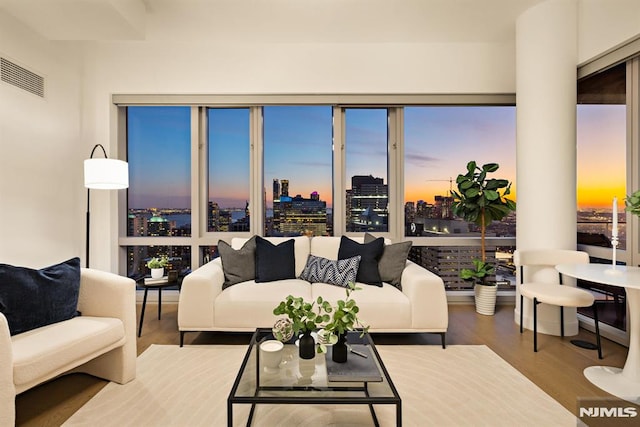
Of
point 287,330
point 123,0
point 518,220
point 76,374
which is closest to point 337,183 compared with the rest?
point 518,220

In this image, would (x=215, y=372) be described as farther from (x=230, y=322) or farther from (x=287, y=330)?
(x=287, y=330)

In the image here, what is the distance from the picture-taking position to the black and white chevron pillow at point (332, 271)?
300 cm

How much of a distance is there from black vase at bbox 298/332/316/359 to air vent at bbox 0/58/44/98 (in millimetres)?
3395

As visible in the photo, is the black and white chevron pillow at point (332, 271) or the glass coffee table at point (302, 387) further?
the black and white chevron pillow at point (332, 271)

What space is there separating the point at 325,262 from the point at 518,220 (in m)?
1.99

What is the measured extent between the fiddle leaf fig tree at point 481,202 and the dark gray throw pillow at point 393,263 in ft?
3.37

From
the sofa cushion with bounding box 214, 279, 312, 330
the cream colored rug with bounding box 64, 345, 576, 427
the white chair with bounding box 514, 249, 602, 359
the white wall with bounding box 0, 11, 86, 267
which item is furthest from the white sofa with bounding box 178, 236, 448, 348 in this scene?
the white wall with bounding box 0, 11, 86, 267

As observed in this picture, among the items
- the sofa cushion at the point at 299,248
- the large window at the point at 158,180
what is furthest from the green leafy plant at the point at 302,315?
the large window at the point at 158,180

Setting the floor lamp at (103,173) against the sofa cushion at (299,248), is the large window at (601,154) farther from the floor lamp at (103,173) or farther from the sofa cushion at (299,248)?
the floor lamp at (103,173)

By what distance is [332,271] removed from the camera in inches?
120

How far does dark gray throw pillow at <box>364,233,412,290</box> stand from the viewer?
305 cm

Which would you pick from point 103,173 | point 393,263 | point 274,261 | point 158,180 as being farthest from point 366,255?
point 158,180

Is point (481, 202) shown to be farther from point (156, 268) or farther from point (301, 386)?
point (156, 268)

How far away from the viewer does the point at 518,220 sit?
11.0ft
